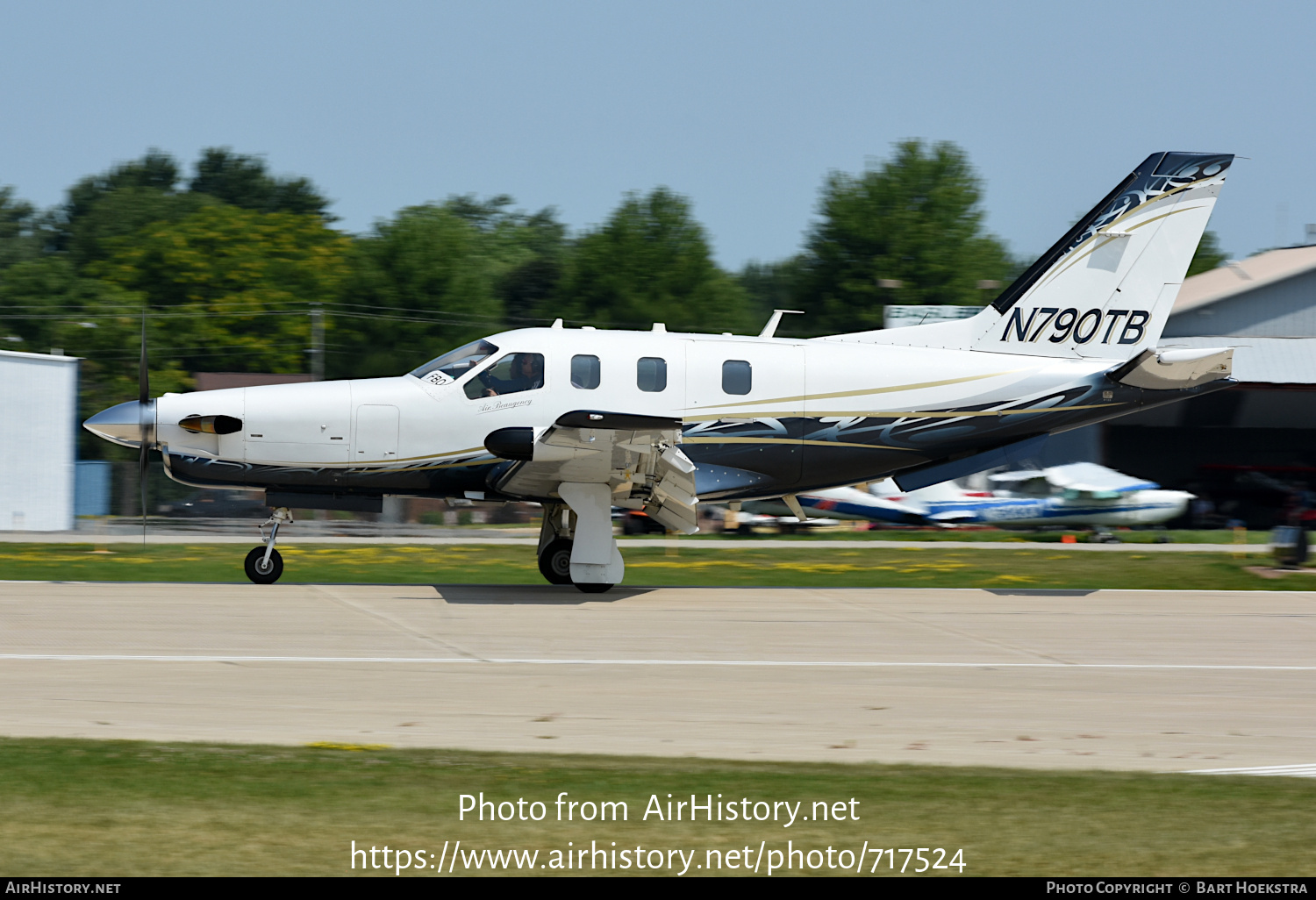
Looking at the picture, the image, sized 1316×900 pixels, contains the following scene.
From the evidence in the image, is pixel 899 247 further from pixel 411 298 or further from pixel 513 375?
pixel 513 375

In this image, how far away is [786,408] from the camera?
15.2m

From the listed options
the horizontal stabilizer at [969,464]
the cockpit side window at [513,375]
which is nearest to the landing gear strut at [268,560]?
the cockpit side window at [513,375]

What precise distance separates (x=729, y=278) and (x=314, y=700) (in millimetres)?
52102

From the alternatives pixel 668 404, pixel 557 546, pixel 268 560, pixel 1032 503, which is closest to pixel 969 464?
pixel 668 404

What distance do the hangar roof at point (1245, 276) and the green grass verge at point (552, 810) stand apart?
3087 cm

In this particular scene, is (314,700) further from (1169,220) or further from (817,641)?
(1169,220)

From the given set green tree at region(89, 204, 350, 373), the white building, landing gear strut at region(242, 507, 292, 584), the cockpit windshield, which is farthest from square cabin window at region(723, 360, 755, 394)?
green tree at region(89, 204, 350, 373)

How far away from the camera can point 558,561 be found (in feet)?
52.0

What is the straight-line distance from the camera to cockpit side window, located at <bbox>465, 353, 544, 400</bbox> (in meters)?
14.7

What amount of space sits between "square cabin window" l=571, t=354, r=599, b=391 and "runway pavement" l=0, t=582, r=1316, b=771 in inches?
97.5

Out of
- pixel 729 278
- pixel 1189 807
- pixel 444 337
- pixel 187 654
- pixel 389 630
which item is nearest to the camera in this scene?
pixel 1189 807

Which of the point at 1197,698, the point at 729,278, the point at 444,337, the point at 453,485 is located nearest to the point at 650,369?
the point at 453,485

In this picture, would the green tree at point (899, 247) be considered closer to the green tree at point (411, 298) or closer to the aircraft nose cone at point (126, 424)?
the green tree at point (411, 298)

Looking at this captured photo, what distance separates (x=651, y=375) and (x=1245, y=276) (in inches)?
1110
